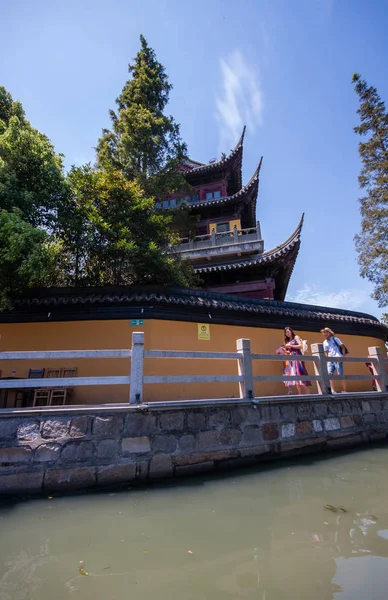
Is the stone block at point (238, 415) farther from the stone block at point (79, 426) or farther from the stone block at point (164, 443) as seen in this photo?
the stone block at point (79, 426)

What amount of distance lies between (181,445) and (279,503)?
152cm

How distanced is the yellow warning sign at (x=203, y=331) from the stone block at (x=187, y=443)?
10.6 ft

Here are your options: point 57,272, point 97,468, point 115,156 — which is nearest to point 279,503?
point 97,468

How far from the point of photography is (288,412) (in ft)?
17.9

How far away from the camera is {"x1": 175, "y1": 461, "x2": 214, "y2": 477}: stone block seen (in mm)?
4254

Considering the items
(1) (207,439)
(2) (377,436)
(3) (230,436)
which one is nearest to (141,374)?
(1) (207,439)

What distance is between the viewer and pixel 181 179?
1256 cm

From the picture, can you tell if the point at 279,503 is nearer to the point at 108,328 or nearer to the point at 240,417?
the point at 240,417

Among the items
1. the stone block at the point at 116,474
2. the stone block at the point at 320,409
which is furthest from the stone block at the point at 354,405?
the stone block at the point at 116,474

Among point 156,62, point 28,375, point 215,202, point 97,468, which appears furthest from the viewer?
point 215,202

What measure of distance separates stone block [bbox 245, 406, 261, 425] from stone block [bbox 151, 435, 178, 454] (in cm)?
131

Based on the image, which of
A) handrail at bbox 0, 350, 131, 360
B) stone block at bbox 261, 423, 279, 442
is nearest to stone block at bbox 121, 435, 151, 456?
handrail at bbox 0, 350, 131, 360

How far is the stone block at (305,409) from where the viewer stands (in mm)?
5602

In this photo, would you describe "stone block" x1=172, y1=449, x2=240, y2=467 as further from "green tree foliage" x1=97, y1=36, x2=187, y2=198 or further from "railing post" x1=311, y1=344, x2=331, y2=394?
"green tree foliage" x1=97, y1=36, x2=187, y2=198
